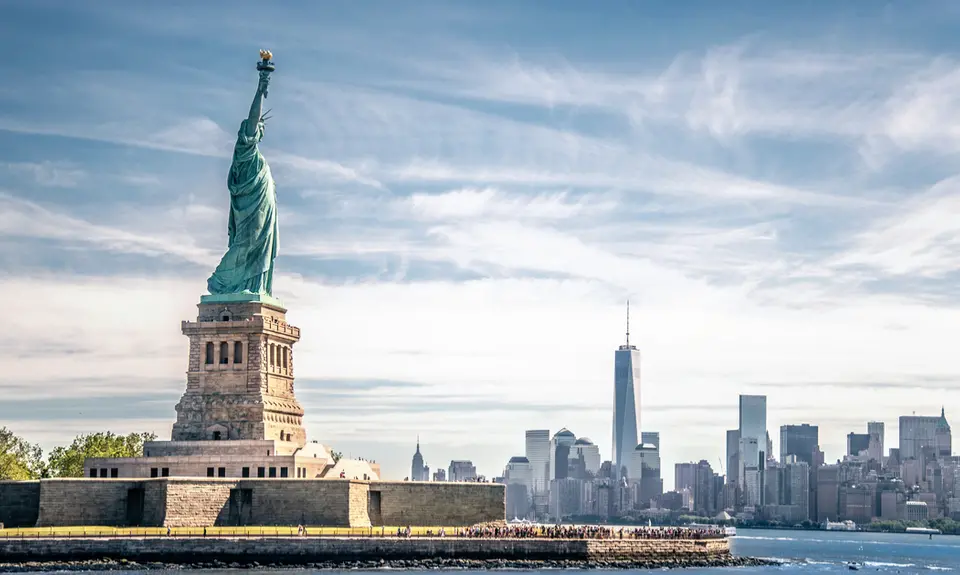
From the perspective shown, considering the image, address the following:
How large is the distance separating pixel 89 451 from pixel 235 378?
22731 millimetres

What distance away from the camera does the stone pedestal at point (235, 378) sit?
11581cm

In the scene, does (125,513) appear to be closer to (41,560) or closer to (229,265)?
(41,560)

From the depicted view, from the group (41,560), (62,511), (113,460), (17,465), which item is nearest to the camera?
(41,560)

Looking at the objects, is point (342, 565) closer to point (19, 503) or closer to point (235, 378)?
point (235, 378)

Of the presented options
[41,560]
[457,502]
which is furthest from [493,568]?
[41,560]

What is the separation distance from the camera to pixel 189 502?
106500mm

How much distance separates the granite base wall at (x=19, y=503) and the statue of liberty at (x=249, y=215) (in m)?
19.2

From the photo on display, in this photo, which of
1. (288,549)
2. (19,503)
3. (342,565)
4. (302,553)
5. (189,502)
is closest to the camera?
(288,549)

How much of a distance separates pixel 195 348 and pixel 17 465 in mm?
20468

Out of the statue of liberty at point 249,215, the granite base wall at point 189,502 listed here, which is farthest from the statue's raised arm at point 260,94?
the granite base wall at point 189,502

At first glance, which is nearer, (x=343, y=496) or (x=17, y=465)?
(x=343, y=496)

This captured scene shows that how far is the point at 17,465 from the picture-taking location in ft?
422

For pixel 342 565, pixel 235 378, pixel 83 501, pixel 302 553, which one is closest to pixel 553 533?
pixel 342 565

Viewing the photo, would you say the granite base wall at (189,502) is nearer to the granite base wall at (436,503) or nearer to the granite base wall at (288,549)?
the granite base wall at (436,503)
